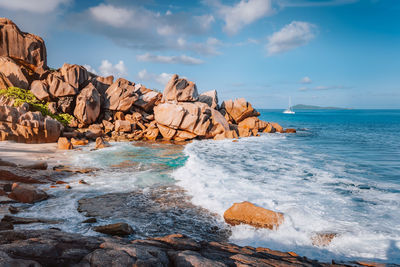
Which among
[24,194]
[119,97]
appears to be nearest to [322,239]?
[24,194]

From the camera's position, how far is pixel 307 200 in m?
10.6

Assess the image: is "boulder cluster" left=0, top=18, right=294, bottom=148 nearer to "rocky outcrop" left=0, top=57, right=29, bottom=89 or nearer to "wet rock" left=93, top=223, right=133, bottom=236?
"rocky outcrop" left=0, top=57, right=29, bottom=89

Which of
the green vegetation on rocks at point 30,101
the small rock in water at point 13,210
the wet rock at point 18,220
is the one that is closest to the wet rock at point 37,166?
the small rock in water at point 13,210

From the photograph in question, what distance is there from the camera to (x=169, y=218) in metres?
8.35

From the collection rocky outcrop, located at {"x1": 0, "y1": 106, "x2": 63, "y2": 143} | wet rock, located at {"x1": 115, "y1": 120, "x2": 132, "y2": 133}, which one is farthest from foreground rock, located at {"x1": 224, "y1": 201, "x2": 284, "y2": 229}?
wet rock, located at {"x1": 115, "y1": 120, "x2": 132, "y2": 133}

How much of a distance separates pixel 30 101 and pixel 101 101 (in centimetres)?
893

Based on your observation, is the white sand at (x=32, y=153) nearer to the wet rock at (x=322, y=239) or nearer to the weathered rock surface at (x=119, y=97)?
the weathered rock surface at (x=119, y=97)

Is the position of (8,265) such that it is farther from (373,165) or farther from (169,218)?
(373,165)

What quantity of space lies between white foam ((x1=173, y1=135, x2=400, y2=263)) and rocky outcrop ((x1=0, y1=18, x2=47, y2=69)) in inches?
1153

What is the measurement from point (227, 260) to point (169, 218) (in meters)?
4.17

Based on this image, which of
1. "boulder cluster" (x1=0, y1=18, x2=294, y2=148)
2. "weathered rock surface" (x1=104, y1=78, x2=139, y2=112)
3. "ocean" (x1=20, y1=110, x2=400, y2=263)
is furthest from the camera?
"weathered rock surface" (x1=104, y1=78, x2=139, y2=112)

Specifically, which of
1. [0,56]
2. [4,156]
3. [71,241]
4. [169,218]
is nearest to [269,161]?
[169,218]

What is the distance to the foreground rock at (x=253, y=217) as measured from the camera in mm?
8016

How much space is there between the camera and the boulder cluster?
29.1 metres
